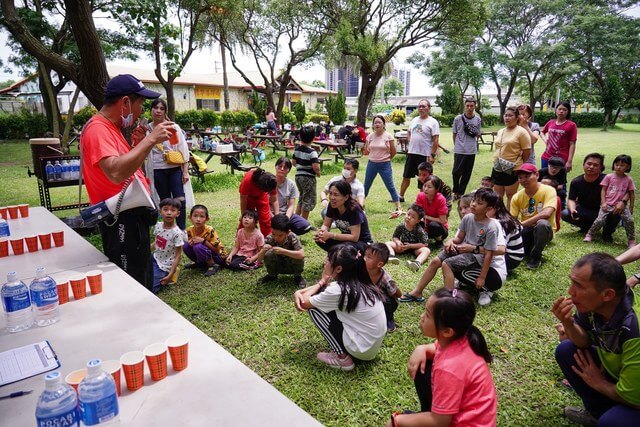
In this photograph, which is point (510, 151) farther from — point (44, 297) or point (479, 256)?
point (44, 297)

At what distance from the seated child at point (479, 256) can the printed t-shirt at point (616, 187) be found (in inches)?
100

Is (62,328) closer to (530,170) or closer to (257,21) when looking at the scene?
(530,170)

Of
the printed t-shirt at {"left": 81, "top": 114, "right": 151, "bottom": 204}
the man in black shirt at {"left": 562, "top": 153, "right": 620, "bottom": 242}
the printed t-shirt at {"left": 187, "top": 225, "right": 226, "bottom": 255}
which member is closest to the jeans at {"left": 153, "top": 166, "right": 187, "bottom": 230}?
the printed t-shirt at {"left": 187, "top": 225, "right": 226, "bottom": 255}

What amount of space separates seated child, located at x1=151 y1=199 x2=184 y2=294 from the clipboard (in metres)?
2.51

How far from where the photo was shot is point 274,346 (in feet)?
10.4

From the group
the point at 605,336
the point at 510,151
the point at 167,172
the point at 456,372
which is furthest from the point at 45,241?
the point at 510,151

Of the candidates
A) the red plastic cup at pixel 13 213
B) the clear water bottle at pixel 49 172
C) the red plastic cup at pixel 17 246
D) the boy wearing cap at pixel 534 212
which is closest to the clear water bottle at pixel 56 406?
the red plastic cup at pixel 17 246

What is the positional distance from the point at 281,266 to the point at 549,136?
503 cm

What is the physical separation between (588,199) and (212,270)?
5080mm

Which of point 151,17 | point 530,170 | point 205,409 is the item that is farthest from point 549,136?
point 205,409

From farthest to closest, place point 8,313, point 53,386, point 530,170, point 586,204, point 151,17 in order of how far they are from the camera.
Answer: point 586,204
point 151,17
point 530,170
point 8,313
point 53,386

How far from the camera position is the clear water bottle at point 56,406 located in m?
1.17

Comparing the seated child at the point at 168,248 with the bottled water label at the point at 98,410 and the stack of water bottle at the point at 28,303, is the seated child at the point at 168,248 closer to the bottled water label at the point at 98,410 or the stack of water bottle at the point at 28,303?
the stack of water bottle at the point at 28,303

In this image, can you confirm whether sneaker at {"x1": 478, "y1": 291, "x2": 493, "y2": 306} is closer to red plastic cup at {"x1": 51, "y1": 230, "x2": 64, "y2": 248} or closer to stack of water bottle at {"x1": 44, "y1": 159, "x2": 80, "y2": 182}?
red plastic cup at {"x1": 51, "y1": 230, "x2": 64, "y2": 248}
